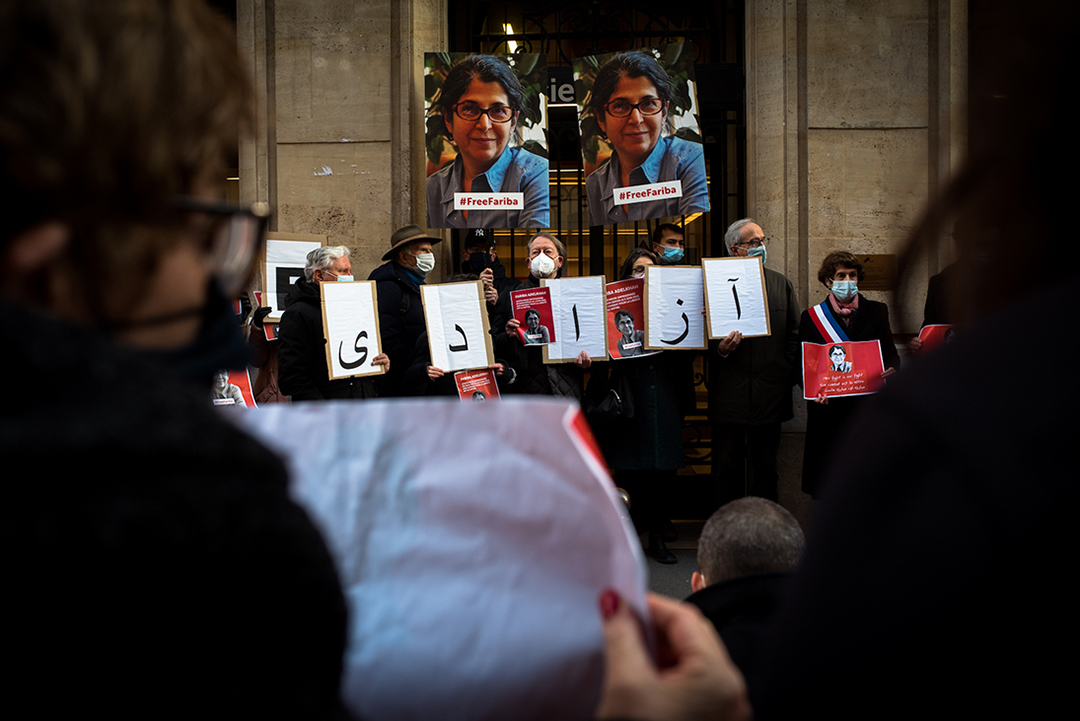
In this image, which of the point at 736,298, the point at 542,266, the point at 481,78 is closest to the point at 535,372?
the point at 542,266

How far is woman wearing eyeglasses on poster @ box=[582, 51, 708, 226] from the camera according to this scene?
5.93 metres

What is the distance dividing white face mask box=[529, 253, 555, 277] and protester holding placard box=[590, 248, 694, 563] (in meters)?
0.63

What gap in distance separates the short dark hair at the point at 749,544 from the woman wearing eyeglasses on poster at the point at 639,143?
13.3 ft

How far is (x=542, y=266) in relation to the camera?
18.9ft

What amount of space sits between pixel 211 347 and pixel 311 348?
14.9ft

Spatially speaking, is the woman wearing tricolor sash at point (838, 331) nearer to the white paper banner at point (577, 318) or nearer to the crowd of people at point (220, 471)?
the white paper banner at point (577, 318)

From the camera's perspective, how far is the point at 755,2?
6707mm

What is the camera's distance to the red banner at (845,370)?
5215mm


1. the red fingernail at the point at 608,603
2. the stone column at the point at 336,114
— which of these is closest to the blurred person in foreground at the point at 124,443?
the red fingernail at the point at 608,603

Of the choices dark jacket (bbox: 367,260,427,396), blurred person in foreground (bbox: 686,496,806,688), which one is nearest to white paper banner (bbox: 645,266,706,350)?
dark jacket (bbox: 367,260,427,396)

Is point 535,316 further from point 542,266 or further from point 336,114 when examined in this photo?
point 336,114

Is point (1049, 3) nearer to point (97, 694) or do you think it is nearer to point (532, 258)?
point (97, 694)

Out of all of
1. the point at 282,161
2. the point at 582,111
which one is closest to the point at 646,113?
the point at 582,111

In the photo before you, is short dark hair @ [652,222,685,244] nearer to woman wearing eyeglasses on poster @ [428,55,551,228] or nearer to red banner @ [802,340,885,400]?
woman wearing eyeglasses on poster @ [428,55,551,228]
